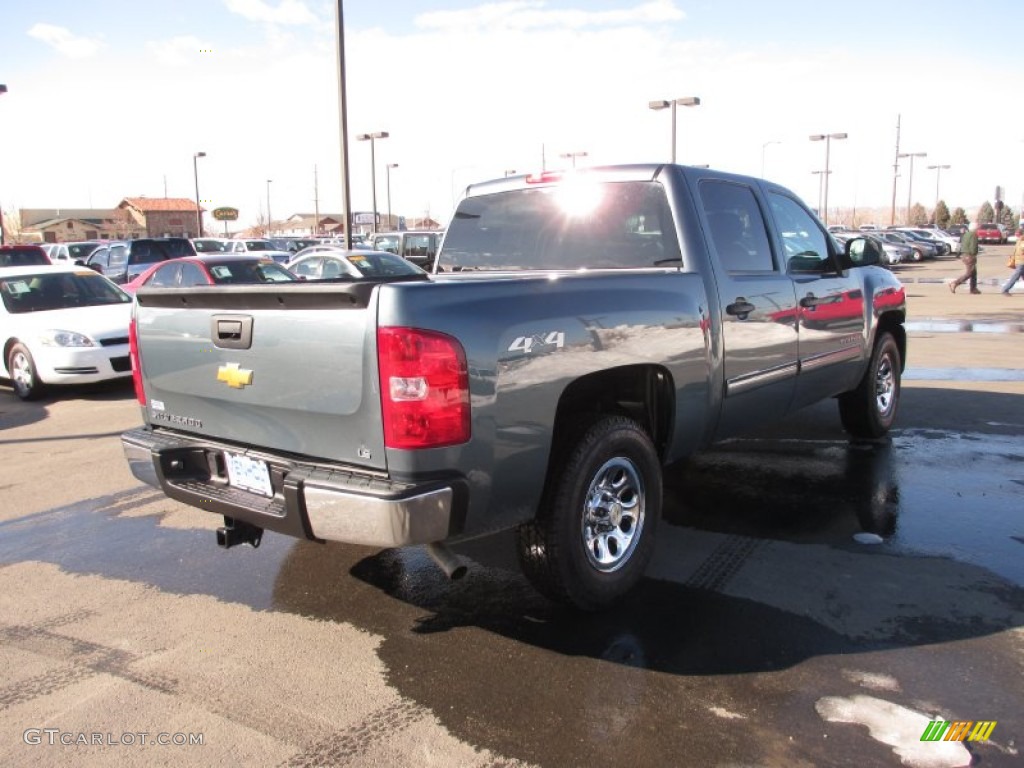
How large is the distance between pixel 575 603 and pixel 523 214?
7.99 feet

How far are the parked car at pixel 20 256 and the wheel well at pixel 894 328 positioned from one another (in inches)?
719

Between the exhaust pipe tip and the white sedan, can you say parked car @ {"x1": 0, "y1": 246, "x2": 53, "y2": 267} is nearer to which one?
the white sedan

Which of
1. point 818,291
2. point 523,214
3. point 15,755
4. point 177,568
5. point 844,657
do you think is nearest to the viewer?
point 15,755

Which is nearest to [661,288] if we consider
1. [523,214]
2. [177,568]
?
[523,214]

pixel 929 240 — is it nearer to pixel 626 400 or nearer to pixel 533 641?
pixel 626 400

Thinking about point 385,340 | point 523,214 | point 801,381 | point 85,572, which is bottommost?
point 85,572

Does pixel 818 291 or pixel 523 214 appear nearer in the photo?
pixel 523 214

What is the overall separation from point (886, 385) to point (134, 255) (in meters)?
17.6

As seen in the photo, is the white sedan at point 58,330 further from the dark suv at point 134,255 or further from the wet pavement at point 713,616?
the dark suv at point 134,255

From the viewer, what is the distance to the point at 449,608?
3801 millimetres

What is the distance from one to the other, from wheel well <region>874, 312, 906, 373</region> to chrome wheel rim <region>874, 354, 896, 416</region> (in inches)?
7.6

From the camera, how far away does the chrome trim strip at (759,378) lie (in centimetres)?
441

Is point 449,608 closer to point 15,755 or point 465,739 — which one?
point 465,739

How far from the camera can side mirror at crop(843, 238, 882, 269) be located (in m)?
5.71
